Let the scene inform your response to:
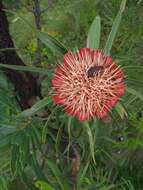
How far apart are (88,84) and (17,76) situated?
51 cm

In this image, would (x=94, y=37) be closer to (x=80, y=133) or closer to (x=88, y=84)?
(x=88, y=84)

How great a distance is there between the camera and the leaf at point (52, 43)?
1185mm

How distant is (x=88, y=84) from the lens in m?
1.06

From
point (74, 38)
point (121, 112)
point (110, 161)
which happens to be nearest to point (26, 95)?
point (121, 112)

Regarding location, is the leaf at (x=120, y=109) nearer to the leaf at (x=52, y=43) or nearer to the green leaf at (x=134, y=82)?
the green leaf at (x=134, y=82)

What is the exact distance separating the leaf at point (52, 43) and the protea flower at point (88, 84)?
9 cm

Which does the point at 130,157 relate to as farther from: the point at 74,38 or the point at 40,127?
the point at 74,38

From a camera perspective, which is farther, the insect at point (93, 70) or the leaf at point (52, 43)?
the leaf at point (52, 43)

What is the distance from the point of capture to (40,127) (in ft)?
4.59

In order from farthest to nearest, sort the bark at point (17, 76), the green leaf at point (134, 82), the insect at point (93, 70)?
the bark at point (17, 76), the green leaf at point (134, 82), the insect at point (93, 70)

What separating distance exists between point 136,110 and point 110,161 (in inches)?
9.6

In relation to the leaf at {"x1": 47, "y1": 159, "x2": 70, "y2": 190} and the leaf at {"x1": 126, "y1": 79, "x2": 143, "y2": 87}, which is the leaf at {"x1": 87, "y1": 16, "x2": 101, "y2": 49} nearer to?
the leaf at {"x1": 126, "y1": 79, "x2": 143, "y2": 87}

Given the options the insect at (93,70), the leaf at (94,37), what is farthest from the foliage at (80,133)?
the insect at (93,70)

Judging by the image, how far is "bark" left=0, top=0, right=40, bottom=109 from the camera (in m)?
1.44
